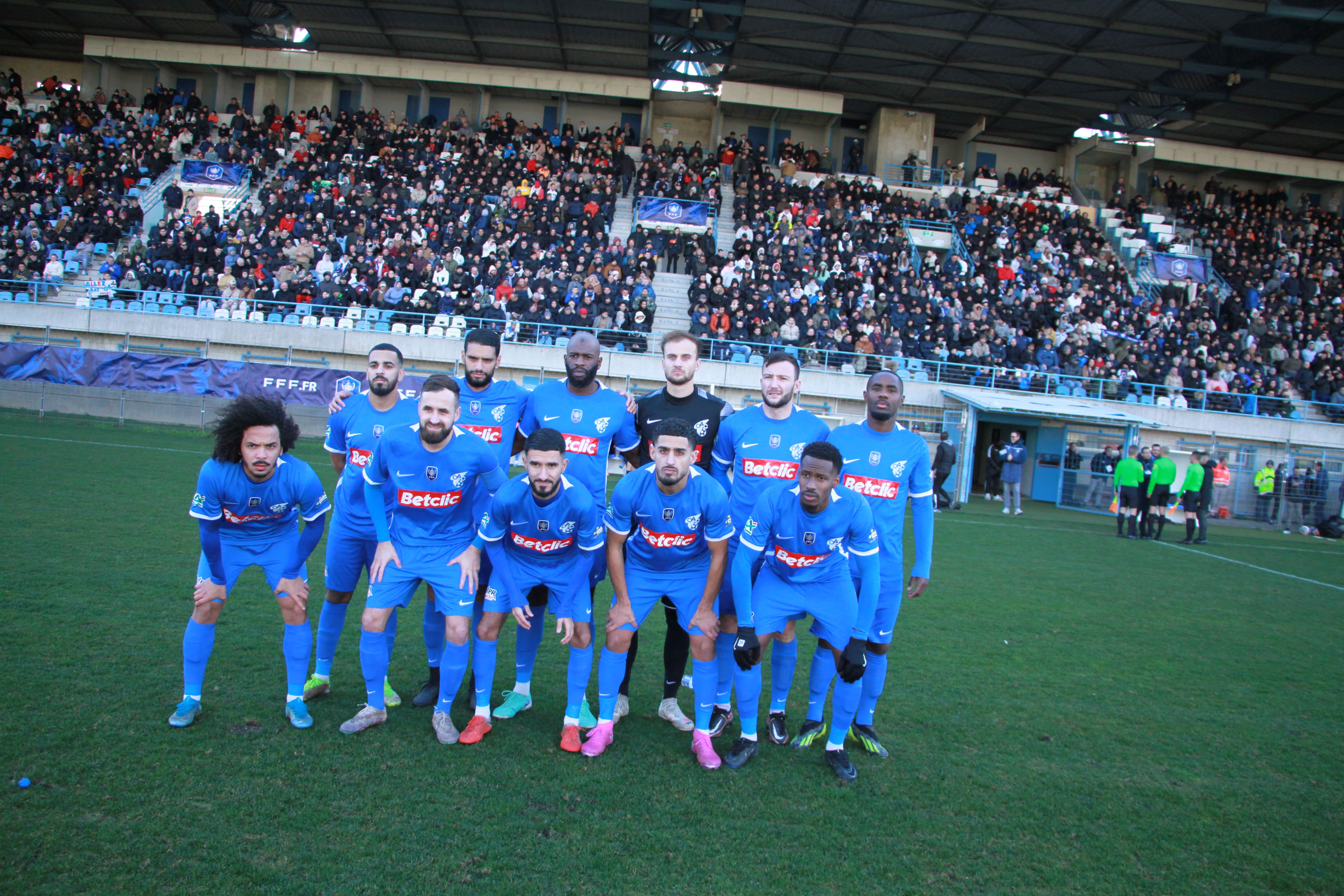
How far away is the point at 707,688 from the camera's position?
5086 millimetres

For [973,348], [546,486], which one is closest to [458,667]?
[546,486]

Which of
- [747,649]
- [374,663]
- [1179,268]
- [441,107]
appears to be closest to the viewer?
[747,649]

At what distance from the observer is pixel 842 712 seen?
5008 mm

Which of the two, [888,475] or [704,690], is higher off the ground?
[888,475]

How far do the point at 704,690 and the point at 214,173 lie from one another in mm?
32973

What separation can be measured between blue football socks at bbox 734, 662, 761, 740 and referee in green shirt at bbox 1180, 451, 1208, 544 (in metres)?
15.9

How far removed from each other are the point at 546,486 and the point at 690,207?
2668cm

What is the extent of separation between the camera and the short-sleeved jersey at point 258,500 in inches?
191

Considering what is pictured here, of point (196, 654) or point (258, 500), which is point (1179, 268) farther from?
point (196, 654)

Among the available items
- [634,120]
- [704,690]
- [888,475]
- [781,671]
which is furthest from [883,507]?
[634,120]

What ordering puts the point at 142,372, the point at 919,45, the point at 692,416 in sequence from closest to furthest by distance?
the point at 692,416 → the point at 142,372 → the point at 919,45

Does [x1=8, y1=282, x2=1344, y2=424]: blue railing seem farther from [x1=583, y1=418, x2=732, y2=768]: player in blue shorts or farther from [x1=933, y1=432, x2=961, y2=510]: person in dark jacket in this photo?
[x1=583, y1=418, x2=732, y2=768]: player in blue shorts

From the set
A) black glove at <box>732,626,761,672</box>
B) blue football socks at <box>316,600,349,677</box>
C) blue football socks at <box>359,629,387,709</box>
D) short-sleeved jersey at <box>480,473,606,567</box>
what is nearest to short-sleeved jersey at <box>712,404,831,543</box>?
black glove at <box>732,626,761,672</box>

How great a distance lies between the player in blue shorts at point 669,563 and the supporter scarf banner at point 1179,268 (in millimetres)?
32973
